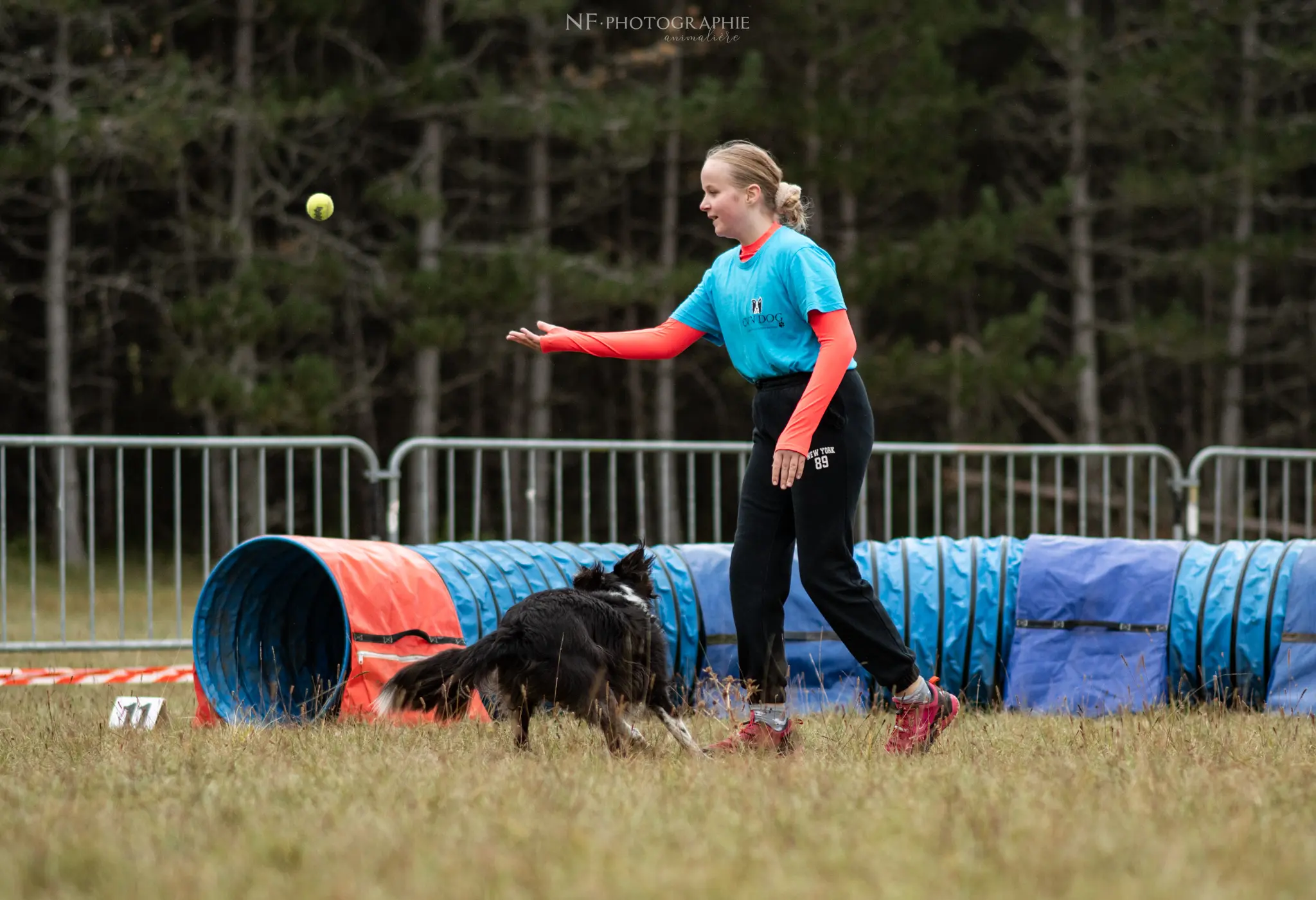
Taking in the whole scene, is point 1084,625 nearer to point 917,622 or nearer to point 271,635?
point 917,622

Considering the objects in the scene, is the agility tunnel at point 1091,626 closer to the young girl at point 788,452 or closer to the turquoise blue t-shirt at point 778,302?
the young girl at point 788,452

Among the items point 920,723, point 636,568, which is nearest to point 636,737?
point 636,568

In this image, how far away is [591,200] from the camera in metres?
17.4

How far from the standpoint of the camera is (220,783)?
10.7 feet

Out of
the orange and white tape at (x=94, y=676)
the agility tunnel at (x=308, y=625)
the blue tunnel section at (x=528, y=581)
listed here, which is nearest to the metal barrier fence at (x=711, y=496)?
the orange and white tape at (x=94, y=676)

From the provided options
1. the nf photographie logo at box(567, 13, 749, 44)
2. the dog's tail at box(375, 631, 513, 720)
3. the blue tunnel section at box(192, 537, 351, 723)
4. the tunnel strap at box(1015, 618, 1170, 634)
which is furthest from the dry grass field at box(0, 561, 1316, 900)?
the nf photographie logo at box(567, 13, 749, 44)

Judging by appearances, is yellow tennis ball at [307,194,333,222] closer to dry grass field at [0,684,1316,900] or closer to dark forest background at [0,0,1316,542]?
dry grass field at [0,684,1316,900]

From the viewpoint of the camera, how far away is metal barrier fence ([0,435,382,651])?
25.8 ft

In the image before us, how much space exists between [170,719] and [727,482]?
40.9 ft

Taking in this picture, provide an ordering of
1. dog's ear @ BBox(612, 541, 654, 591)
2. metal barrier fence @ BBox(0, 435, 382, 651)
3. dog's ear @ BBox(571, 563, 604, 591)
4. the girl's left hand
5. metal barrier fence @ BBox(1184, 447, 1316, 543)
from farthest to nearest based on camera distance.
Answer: metal barrier fence @ BBox(1184, 447, 1316, 543)
metal barrier fence @ BBox(0, 435, 382, 651)
dog's ear @ BBox(612, 541, 654, 591)
dog's ear @ BBox(571, 563, 604, 591)
the girl's left hand

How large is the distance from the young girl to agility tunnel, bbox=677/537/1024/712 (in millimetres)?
1617

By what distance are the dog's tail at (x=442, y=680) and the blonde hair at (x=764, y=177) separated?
149cm

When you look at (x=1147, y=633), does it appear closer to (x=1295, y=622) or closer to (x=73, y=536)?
(x=1295, y=622)

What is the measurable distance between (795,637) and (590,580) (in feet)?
5.10
